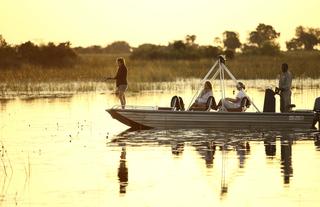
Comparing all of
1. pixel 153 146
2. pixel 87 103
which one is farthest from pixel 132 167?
pixel 87 103

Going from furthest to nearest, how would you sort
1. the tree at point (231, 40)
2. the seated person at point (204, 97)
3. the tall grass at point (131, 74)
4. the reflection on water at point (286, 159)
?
the tree at point (231, 40)
the tall grass at point (131, 74)
the seated person at point (204, 97)
the reflection on water at point (286, 159)

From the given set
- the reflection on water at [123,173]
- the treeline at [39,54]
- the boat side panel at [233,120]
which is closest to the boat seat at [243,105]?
the boat side panel at [233,120]

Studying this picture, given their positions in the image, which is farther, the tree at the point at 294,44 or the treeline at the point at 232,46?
the tree at the point at 294,44

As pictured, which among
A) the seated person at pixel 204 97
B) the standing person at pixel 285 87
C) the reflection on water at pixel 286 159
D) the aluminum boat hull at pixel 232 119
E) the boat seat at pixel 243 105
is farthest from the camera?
the standing person at pixel 285 87

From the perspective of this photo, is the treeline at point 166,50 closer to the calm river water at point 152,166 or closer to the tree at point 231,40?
the tree at point 231,40

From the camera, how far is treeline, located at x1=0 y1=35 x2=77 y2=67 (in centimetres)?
7607

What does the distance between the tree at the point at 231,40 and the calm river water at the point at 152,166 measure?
106978 mm

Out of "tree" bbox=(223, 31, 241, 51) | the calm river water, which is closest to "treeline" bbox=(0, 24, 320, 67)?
"tree" bbox=(223, 31, 241, 51)

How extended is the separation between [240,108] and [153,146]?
200 inches

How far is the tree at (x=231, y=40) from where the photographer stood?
139 meters

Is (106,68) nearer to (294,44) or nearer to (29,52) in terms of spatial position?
(29,52)

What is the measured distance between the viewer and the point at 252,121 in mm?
28562

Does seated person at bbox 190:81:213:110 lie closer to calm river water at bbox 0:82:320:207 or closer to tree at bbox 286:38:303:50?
calm river water at bbox 0:82:320:207

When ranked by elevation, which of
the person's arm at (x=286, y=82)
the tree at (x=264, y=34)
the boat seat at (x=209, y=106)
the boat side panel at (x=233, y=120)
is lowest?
the boat side panel at (x=233, y=120)
